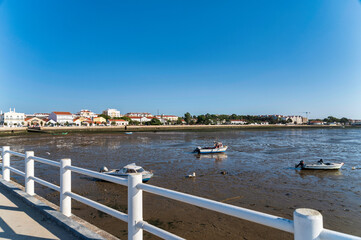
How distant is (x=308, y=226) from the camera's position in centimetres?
178

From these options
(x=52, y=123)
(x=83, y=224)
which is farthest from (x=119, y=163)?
(x=52, y=123)

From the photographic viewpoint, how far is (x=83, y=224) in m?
4.14

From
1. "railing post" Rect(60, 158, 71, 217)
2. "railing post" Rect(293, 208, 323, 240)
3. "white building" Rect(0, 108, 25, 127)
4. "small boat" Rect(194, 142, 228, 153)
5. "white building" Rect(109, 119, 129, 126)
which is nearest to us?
"railing post" Rect(293, 208, 323, 240)

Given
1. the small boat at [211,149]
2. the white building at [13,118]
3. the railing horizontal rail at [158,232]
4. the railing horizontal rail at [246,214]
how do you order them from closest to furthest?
1. the railing horizontal rail at [246,214]
2. the railing horizontal rail at [158,232]
3. the small boat at [211,149]
4. the white building at [13,118]

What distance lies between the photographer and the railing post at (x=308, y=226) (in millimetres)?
1773

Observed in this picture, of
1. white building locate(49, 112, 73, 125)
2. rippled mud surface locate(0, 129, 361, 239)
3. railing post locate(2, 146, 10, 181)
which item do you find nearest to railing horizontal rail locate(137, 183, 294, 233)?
railing post locate(2, 146, 10, 181)

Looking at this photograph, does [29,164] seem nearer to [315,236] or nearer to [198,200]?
[198,200]

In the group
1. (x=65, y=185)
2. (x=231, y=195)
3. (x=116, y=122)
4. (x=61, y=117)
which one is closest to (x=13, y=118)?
(x=61, y=117)

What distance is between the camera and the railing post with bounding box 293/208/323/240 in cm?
177

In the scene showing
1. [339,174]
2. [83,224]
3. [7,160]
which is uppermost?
[7,160]

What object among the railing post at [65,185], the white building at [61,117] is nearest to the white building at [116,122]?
the white building at [61,117]

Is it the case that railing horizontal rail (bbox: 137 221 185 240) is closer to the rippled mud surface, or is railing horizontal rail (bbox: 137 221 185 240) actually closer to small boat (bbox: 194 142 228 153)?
the rippled mud surface

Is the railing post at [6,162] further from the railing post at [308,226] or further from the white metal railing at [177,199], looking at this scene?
the railing post at [308,226]

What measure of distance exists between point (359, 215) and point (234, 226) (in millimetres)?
6191
